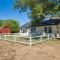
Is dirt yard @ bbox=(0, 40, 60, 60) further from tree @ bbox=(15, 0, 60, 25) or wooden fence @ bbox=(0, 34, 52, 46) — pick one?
tree @ bbox=(15, 0, 60, 25)

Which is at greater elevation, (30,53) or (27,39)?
(27,39)

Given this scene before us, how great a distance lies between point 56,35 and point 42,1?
776cm

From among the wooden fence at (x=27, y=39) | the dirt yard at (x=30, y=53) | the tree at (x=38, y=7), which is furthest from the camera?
the tree at (x=38, y=7)

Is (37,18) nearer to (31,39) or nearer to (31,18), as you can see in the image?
(31,18)

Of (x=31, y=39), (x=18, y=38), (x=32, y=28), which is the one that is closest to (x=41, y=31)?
(x=32, y=28)

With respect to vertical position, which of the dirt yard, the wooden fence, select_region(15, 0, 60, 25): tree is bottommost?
the dirt yard

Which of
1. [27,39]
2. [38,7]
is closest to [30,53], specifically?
[27,39]

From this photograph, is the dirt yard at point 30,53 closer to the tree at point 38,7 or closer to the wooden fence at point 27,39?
the wooden fence at point 27,39

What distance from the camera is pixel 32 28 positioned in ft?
130

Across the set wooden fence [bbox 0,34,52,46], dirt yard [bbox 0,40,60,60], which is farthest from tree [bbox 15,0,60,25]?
dirt yard [bbox 0,40,60,60]

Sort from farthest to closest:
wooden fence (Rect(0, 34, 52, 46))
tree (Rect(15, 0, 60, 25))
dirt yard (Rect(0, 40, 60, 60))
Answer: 1. tree (Rect(15, 0, 60, 25))
2. wooden fence (Rect(0, 34, 52, 46))
3. dirt yard (Rect(0, 40, 60, 60))

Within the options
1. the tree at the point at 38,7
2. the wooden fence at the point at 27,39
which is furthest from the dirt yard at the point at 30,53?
the tree at the point at 38,7

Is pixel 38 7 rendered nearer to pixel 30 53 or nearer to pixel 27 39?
pixel 27 39

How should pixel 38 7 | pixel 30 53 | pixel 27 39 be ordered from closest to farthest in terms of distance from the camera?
pixel 30 53
pixel 27 39
pixel 38 7
